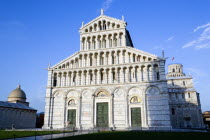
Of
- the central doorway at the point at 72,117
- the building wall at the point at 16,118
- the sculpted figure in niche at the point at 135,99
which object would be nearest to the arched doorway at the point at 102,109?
the sculpted figure in niche at the point at 135,99

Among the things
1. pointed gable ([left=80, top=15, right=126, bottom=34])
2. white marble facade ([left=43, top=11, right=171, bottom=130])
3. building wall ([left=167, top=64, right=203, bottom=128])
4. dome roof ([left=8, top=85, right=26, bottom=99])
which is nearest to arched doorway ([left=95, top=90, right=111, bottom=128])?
white marble facade ([left=43, top=11, right=171, bottom=130])

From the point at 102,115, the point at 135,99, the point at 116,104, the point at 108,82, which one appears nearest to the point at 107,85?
the point at 108,82

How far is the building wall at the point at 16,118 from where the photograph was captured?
40.6m

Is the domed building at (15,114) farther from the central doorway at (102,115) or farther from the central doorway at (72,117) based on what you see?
the central doorway at (102,115)

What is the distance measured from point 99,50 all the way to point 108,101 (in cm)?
911

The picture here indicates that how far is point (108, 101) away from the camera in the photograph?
30.1 meters

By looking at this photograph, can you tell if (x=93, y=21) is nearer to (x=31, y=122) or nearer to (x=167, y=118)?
(x=167, y=118)

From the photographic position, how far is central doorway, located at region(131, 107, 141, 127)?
28.1 m

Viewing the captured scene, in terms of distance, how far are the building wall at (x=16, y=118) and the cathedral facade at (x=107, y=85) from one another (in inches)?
625

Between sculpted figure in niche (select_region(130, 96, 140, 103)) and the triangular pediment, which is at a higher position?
the triangular pediment

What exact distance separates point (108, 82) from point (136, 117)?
7.26m

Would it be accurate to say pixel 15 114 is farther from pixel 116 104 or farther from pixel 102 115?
pixel 116 104

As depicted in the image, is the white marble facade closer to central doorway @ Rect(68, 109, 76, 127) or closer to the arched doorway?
the arched doorway

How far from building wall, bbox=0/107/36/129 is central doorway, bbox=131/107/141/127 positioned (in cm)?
2925
